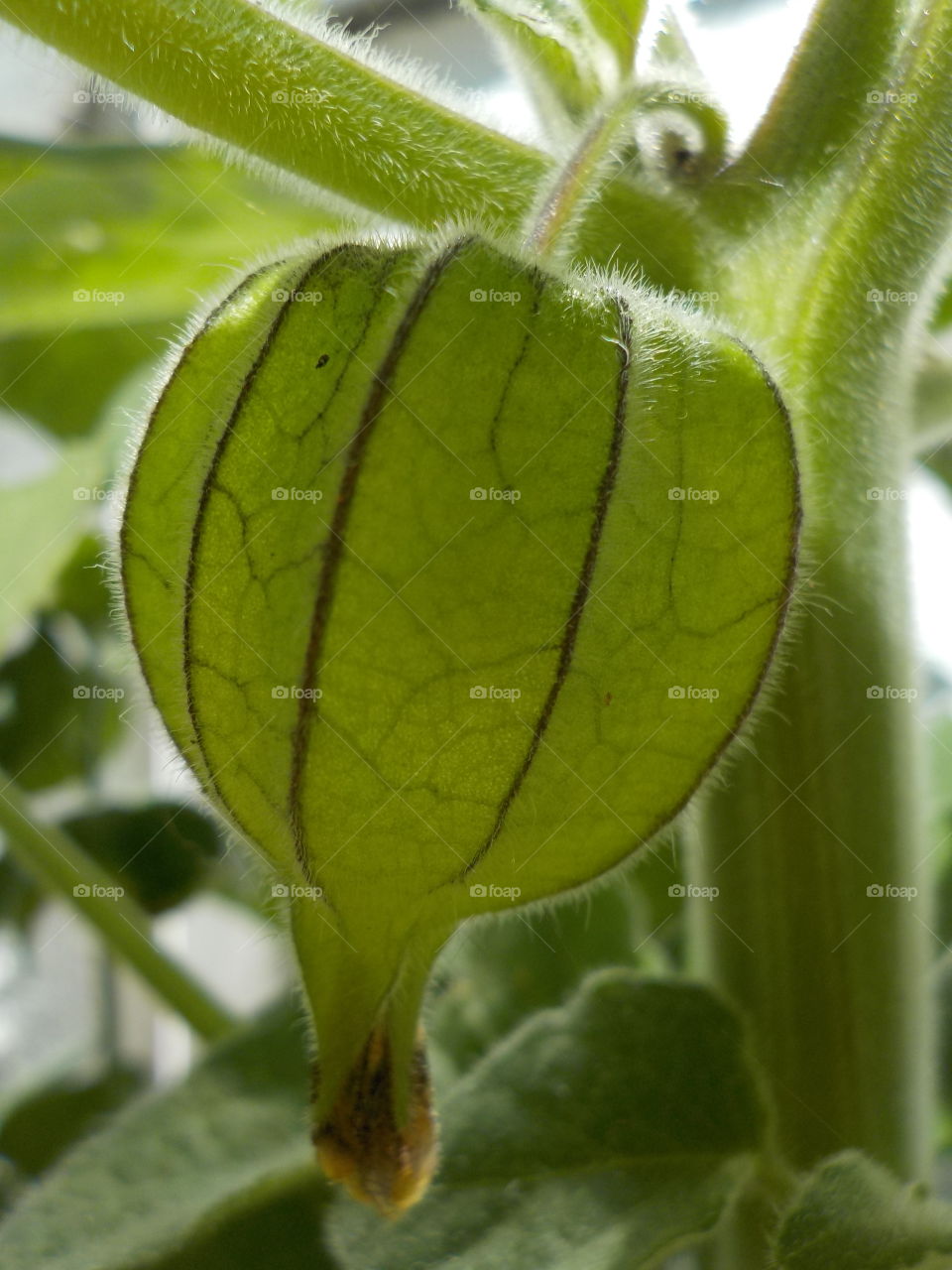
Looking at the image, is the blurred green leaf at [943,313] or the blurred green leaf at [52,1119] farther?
the blurred green leaf at [52,1119]

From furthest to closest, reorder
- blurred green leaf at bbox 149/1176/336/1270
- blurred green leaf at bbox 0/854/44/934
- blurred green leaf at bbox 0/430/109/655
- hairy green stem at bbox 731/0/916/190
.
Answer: blurred green leaf at bbox 0/854/44/934 < blurred green leaf at bbox 0/430/109/655 < blurred green leaf at bbox 149/1176/336/1270 < hairy green stem at bbox 731/0/916/190

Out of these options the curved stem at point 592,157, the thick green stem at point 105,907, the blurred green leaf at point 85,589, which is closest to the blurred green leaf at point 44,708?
the blurred green leaf at point 85,589

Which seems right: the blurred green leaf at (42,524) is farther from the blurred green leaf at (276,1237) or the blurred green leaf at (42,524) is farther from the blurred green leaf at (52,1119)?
the blurred green leaf at (276,1237)

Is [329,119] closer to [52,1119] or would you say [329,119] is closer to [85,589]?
[85,589]

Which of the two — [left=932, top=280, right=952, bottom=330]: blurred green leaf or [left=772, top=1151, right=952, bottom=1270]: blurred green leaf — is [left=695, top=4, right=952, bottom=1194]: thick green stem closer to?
[left=772, top=1151, right=952, bottom=1270]: blurred green leaf

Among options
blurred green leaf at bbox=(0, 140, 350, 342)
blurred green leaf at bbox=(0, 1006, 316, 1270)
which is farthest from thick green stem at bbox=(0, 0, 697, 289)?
blurred green leaf at bbox=(0, 1006, 316, 1270)
